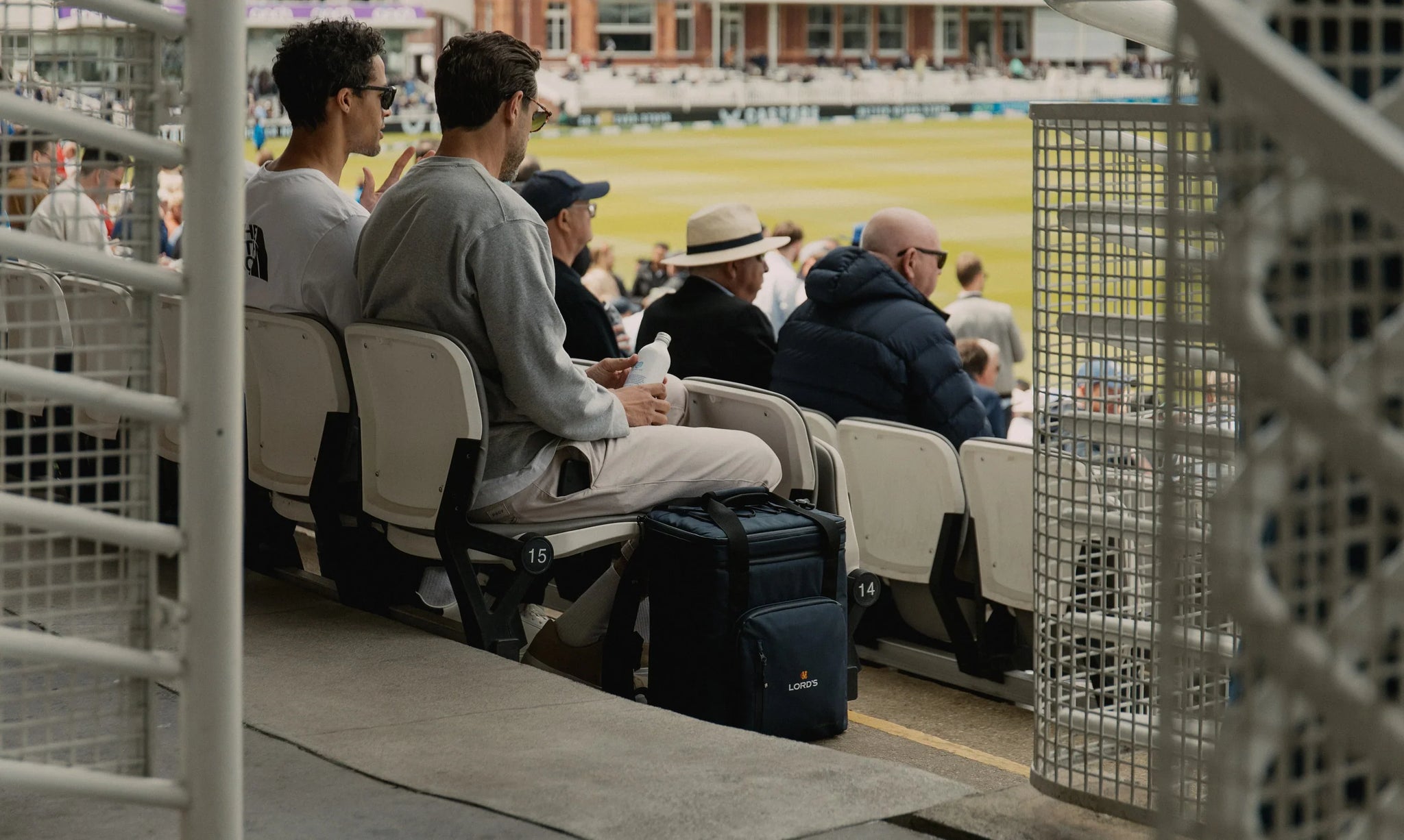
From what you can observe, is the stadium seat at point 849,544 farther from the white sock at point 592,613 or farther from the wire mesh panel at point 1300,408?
the wire mesh panel at point 1300,408

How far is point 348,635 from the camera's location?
137 inches

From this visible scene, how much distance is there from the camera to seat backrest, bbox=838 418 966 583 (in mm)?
4180

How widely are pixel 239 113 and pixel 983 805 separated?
4.73 feet

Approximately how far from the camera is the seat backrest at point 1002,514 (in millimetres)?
3916

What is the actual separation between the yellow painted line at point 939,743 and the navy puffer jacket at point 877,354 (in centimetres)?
109

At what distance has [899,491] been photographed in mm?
4301

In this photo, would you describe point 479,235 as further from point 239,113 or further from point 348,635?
point 239,113

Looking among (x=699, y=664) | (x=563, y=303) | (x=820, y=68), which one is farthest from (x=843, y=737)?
(x=820, y=68)

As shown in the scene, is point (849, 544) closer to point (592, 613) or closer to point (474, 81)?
point (592, 613)

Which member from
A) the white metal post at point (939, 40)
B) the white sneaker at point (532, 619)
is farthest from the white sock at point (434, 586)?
the white metal post at point (939, 40)

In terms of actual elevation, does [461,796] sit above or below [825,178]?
below

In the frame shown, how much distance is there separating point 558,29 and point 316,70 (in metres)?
59.1

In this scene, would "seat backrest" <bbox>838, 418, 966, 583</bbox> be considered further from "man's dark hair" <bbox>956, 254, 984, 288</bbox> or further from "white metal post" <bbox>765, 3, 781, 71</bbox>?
"white metal post" <bbox>765, 3, 781, 71</bbox>

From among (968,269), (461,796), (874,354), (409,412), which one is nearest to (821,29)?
(968,269)
